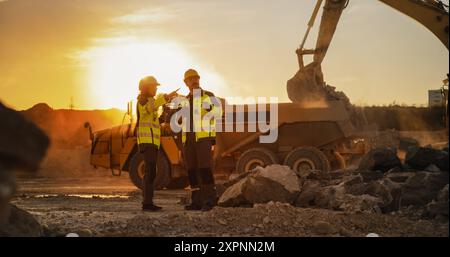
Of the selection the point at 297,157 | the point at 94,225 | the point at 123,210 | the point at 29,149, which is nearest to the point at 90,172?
the point at 297,157

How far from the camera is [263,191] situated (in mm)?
8461

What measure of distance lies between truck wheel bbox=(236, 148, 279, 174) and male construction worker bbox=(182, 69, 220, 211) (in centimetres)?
548

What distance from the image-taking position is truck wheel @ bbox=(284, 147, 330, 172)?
1362 cm

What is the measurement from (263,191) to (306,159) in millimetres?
5538

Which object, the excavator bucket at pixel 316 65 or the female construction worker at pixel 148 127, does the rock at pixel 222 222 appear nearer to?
the female construction worker at pixel 148 127

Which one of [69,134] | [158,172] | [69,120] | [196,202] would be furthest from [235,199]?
[69,120]

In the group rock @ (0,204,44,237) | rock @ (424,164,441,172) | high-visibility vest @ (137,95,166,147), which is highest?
high-visibility vest @ (137,95,166,147)

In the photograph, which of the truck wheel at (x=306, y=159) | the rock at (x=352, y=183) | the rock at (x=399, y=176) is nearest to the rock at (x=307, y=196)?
the rock at (x=352, y=183)

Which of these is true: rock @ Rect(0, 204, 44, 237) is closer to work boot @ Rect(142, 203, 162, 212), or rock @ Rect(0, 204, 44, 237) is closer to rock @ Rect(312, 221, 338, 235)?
rock @ Rect(312, 221, 338, 235)

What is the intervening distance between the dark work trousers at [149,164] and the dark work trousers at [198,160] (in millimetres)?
482

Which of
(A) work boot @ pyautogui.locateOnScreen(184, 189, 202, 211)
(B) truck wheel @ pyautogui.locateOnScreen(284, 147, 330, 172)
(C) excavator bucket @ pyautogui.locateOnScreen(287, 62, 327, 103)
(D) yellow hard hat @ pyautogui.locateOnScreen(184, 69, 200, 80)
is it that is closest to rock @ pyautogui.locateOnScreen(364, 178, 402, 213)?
(A) work boot @ pyautogui.locateOnScreen(184, 189, 202, 211)

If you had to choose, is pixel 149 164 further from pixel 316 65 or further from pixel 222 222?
pixel 316 65

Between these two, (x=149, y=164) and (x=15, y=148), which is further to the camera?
(x=149, y=164)

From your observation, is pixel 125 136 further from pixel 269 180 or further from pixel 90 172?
pixel 90 172
